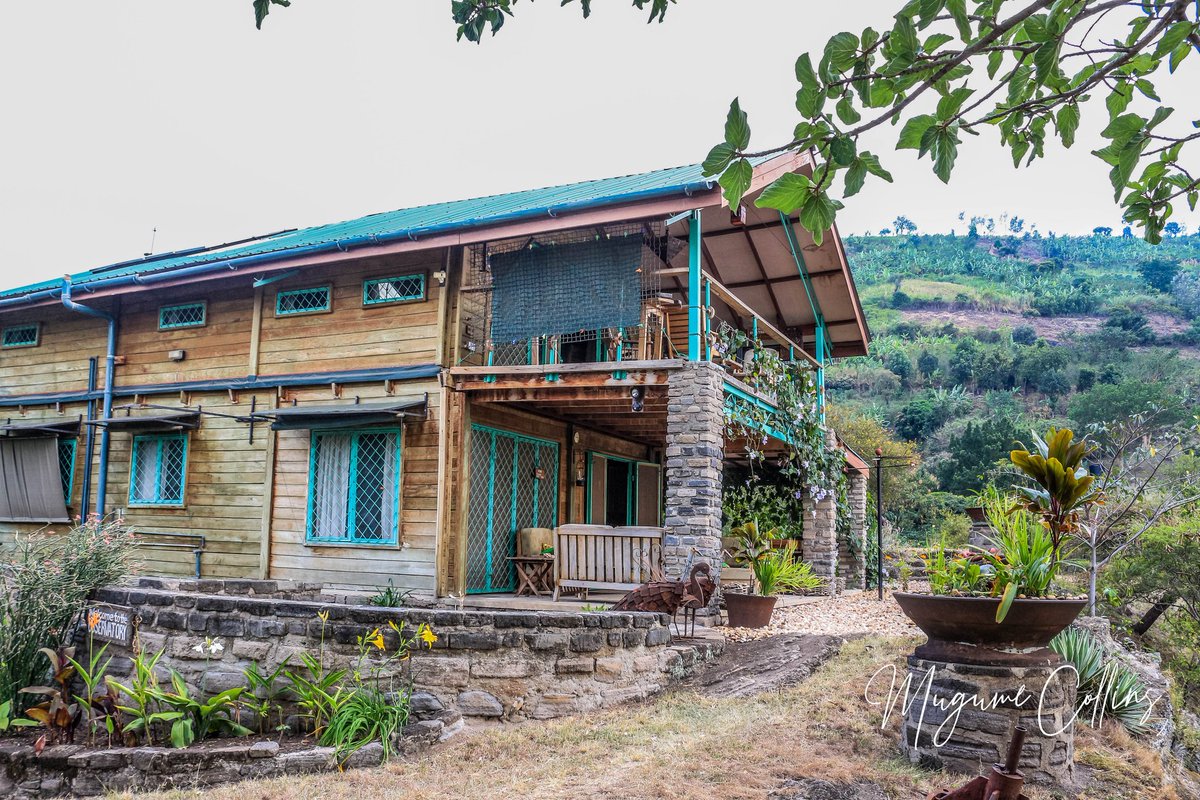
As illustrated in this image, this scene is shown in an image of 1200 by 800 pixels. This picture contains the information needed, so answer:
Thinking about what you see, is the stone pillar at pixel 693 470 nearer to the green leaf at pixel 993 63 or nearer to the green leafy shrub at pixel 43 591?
the green leafy shrub at pixel 43 591

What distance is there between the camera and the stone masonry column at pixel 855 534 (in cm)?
1616

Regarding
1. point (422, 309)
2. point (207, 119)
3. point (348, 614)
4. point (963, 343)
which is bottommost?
point (348, 614)

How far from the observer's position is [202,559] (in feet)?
38.1

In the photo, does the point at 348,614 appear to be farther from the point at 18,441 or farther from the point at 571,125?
the point at 571,125

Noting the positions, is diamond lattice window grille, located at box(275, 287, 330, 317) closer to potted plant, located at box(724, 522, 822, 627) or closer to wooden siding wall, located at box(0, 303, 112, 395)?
wooden siding wall, located at box(0, 303, 112, 395)

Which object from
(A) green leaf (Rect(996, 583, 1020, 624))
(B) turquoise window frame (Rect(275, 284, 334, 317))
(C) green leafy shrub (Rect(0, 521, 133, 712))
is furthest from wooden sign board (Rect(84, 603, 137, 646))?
(A) green leaf (Rect(996, 583, 1020, 624))

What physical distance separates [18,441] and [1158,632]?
1644 cm

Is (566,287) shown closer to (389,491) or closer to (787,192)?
(389,491)

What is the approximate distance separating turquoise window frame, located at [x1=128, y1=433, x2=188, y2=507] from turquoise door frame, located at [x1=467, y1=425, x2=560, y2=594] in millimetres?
4252

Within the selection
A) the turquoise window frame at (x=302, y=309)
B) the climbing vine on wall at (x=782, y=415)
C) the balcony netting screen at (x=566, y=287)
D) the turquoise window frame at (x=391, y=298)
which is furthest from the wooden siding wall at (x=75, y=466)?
the climbing vine on wall at (x=782, y=415)

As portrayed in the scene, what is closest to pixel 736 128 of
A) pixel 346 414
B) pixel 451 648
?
pixel 451 648

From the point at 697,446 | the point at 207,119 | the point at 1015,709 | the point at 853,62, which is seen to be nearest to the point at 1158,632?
the point at 697,446

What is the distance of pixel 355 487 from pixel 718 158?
9.72 meters

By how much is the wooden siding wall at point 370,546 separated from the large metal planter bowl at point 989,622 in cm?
682
